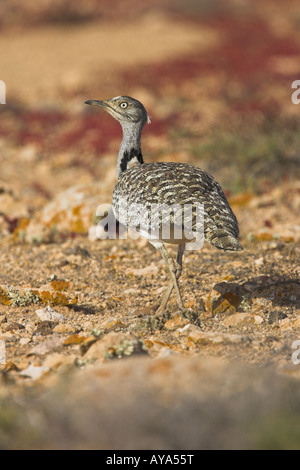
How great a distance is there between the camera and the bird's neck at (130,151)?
6477 millimetres

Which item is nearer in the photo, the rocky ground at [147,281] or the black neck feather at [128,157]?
the rocky ground at [147,281]

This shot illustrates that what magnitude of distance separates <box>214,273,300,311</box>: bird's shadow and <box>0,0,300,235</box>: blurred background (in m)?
3.90

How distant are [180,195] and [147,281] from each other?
1479 mm

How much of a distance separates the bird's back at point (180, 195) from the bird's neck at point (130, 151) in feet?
1.95

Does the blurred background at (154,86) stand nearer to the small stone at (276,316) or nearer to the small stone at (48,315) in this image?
the small stone at (48,315)

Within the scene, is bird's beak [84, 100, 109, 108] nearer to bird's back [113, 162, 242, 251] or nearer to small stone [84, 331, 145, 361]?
bird's back [113, 162, 242, 251]

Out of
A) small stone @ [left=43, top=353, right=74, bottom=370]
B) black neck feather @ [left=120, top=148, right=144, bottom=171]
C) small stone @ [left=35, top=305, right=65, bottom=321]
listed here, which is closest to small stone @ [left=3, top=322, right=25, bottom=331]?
small stone @ [left=35, top=305, right=65, bottom=321]

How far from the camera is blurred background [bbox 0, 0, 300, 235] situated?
11.0 m

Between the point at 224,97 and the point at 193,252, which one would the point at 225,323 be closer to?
the point at 193,252

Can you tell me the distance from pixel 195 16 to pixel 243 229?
58.3 feet

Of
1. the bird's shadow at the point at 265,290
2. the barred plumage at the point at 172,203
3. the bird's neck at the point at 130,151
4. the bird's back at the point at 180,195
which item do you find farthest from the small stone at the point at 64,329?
the bird's neck at the point at 130,151

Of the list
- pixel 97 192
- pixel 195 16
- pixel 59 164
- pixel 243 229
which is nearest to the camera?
pixel 243 229
